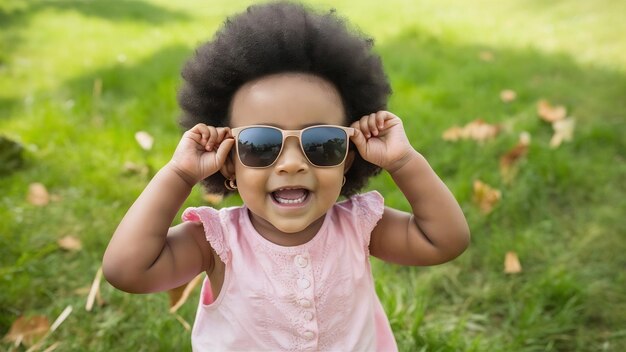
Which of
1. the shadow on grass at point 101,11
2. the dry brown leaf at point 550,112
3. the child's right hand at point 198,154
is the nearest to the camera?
the child's right hand at point 198,154

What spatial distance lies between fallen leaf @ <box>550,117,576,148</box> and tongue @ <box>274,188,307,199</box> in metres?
2.33

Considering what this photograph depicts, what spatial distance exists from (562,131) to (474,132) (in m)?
0.52

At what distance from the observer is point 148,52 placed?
507 cm

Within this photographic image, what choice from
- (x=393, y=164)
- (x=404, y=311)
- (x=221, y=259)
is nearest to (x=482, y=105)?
(x=404, y=311)

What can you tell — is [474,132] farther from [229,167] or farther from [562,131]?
[229,167]

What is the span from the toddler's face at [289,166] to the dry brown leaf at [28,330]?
3.48 feet

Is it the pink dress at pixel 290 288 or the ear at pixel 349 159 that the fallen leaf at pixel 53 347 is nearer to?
the pink dress at pixel 290 288

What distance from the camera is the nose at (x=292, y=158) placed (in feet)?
4.84

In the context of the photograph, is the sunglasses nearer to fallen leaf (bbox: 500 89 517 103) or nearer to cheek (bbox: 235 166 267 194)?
cheek (bbox: 235 166 267 194)

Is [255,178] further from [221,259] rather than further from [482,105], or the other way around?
[482,105]

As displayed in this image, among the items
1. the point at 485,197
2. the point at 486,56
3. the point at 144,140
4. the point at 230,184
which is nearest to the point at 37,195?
the point at 144,140

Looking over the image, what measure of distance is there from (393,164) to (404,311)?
0.85m

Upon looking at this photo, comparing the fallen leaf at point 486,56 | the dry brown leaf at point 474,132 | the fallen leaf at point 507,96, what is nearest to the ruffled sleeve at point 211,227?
the dry brown leaf at point 474,132

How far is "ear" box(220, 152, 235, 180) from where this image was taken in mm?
1658
